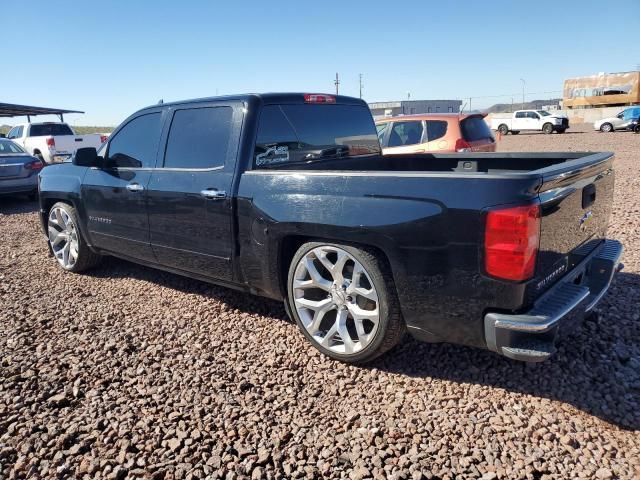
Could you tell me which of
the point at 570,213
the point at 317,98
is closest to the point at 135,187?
the point at 317,98

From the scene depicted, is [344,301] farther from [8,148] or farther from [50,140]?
[50,140]

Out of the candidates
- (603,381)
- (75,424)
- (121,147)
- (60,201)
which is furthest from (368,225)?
(60,201)

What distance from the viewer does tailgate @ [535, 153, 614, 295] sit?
95.2 inches

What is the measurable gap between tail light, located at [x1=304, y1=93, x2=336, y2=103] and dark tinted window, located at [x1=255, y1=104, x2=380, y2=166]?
0.05 meters

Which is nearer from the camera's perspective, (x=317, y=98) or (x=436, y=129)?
(x=317, y=98)

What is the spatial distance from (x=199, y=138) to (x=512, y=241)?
100 inches

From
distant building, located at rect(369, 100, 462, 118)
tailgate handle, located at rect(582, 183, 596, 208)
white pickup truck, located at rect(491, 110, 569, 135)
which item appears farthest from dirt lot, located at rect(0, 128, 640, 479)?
distant building, located at rect(369, 100, 462, 118)

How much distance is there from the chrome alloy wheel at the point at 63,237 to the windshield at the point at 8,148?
594 centimetres

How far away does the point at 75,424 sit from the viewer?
8.53 ft

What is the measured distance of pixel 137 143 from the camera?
4.36m

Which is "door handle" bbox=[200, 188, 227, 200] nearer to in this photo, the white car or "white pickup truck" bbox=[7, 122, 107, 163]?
"white pickup truck" bbox=[7, 122, 107, 163]

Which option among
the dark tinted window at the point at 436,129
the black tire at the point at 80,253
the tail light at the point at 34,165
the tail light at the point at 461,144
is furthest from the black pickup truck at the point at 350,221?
the tail light at the point at 34,165

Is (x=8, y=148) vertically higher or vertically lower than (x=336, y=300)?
higher

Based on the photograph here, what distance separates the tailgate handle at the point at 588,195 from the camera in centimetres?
283
